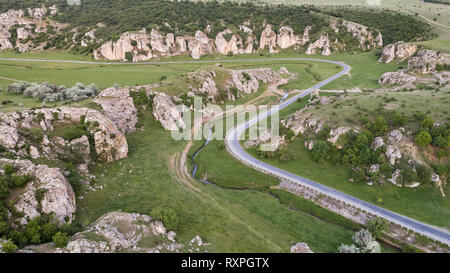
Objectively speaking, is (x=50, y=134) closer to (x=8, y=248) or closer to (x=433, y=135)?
(x=8, y=248)

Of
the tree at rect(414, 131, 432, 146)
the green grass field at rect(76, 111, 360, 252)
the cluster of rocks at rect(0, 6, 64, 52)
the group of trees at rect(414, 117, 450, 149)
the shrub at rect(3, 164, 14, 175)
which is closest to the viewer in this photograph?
the shrub at rect(3, 164, 14, 175)

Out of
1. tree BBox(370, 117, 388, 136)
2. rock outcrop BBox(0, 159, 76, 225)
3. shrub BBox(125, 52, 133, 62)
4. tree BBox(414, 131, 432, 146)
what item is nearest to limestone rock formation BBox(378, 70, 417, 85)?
tree BBox(370, 117, 388, 136)

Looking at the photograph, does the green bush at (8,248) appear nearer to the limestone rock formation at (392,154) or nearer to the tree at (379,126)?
the limestone rock formation at (392,154)

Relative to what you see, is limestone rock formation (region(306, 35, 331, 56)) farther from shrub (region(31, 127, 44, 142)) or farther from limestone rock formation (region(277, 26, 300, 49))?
shrub (region(31, 127, 44, 142))

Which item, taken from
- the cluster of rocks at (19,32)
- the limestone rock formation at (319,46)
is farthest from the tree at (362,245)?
the cluster of rocks at (19,32)
